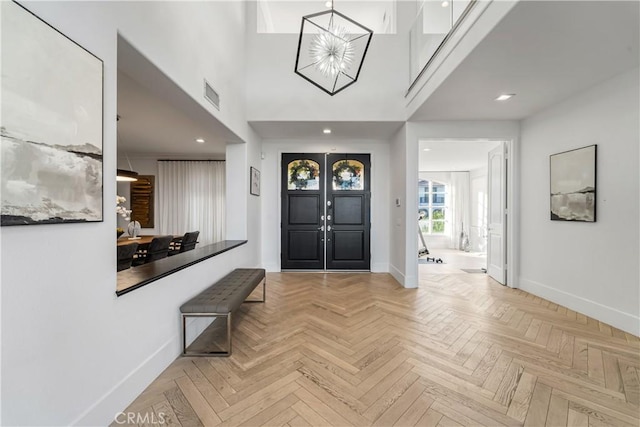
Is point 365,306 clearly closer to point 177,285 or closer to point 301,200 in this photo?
point 177,285

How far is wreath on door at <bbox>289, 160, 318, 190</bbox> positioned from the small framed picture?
0.76m

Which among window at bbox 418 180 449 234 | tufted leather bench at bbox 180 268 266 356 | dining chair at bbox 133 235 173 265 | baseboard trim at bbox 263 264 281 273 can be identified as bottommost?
baseboard trim at bbox 263 264 281 273

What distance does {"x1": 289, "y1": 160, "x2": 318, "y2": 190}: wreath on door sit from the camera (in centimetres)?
529

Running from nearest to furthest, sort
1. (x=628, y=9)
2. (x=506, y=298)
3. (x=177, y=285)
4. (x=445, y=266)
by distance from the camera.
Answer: (x=628, y=9), (x=177, y=285), (x=506, y=298), (x=445, y=266)

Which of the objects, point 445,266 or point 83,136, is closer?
point 83,136

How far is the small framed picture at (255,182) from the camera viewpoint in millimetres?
4317

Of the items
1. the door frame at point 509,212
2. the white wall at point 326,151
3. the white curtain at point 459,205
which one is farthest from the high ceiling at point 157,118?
the white curtain at point 459,205

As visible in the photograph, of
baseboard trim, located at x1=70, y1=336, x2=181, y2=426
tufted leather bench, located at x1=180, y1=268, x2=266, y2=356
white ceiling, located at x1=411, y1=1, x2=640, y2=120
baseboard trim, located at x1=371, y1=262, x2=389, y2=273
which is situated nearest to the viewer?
baseboard trim, located at x1=70, y1=336, x2=181, y2=426

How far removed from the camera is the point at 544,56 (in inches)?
93.0

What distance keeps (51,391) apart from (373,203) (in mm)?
4818

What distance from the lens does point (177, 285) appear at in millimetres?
2123

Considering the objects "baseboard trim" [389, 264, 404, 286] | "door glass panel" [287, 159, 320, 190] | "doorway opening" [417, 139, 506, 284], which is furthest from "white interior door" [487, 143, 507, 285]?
"door glass panel" [287, 159, 320, 190]

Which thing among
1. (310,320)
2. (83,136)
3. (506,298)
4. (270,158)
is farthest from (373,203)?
(83,136)

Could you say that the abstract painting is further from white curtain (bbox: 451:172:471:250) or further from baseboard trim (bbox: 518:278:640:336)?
white curtain (bbox: 451:172:471:250)
